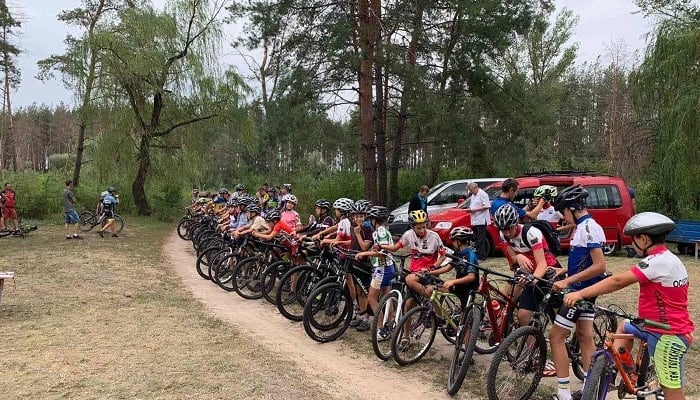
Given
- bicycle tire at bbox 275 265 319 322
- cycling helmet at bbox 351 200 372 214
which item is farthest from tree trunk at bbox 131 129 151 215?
cycling helmet at bbox 351 200 372 214

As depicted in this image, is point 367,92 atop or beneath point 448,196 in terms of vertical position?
atop

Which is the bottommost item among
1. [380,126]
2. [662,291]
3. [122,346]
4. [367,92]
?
[122,346]

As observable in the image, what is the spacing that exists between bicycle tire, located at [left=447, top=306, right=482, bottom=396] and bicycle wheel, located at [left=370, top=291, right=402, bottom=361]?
2.73 feet

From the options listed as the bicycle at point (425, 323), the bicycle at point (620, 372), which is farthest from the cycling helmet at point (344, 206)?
the bicycle at point (620, 372)

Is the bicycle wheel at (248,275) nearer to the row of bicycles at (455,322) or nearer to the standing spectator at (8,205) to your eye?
the row of bicycles at (455,322)

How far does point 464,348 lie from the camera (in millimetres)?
4441

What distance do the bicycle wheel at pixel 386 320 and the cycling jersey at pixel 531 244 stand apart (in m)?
1.28

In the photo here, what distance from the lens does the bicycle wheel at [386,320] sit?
5207 mm

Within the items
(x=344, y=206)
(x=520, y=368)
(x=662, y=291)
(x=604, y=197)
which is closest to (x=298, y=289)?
(x=344, y=206)

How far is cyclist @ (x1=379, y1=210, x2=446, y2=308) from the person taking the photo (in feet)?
17.1

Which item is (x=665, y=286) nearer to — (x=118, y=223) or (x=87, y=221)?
(x=118, y=223)

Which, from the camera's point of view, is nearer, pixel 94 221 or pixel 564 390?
pixel 564 390

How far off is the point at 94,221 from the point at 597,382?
52.3 feet

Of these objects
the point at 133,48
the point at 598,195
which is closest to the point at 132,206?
the point at 133,48
